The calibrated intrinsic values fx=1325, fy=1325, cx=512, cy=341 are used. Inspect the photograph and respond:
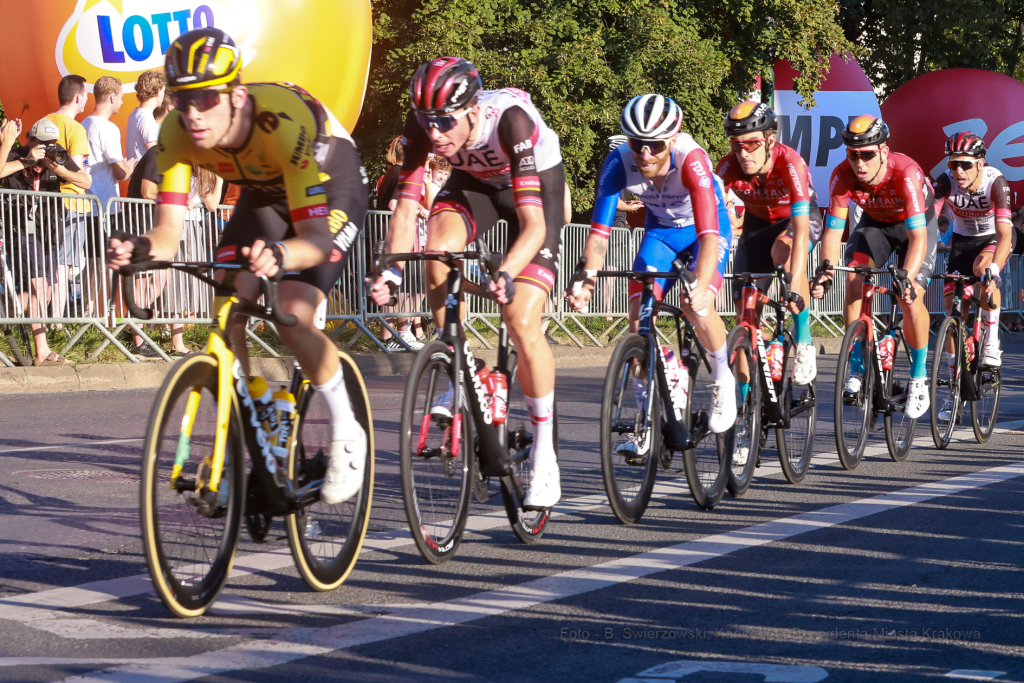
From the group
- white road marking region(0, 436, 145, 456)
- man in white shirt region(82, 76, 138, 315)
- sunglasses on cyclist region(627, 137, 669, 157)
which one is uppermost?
man in white shirt region(82, 76, 138, 315)

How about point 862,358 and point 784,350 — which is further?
point 862,358

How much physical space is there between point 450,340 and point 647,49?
1518 cm

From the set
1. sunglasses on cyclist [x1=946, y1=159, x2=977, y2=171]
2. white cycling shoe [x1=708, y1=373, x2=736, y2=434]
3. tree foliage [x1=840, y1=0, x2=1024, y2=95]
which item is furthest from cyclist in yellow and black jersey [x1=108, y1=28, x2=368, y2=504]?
tree foliage [x1=840, y1=0, x2=1024, y2=95]

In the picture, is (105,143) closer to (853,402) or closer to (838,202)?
(838,202)

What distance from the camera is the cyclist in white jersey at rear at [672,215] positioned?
20.1ft

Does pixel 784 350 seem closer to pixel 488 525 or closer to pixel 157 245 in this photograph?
pixel 488 525

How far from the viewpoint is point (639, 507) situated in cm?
611

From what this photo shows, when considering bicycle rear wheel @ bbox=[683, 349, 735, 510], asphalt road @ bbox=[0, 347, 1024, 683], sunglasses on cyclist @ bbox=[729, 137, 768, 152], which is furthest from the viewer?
sunglasses on cyclist @ bbox=[729, 137, 768, 152]

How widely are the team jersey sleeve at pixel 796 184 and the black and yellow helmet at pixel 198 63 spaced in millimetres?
4434

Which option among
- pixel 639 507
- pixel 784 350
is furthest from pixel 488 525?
pixel 784 350

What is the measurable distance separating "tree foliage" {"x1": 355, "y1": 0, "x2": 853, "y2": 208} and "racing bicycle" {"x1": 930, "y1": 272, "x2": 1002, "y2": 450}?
9.94 m

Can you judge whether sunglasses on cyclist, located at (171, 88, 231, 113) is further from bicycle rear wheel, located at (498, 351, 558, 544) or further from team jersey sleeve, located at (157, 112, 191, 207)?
bicycle rear wheel, located at (498, 351, 558, 544)

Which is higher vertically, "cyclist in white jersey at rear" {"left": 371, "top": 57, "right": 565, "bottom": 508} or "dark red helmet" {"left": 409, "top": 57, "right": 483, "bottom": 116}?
"dark red helmet" {"left": 409, "top": 57, "right": 483, "bottom": 116}

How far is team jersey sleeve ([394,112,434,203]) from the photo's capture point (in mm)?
5391
